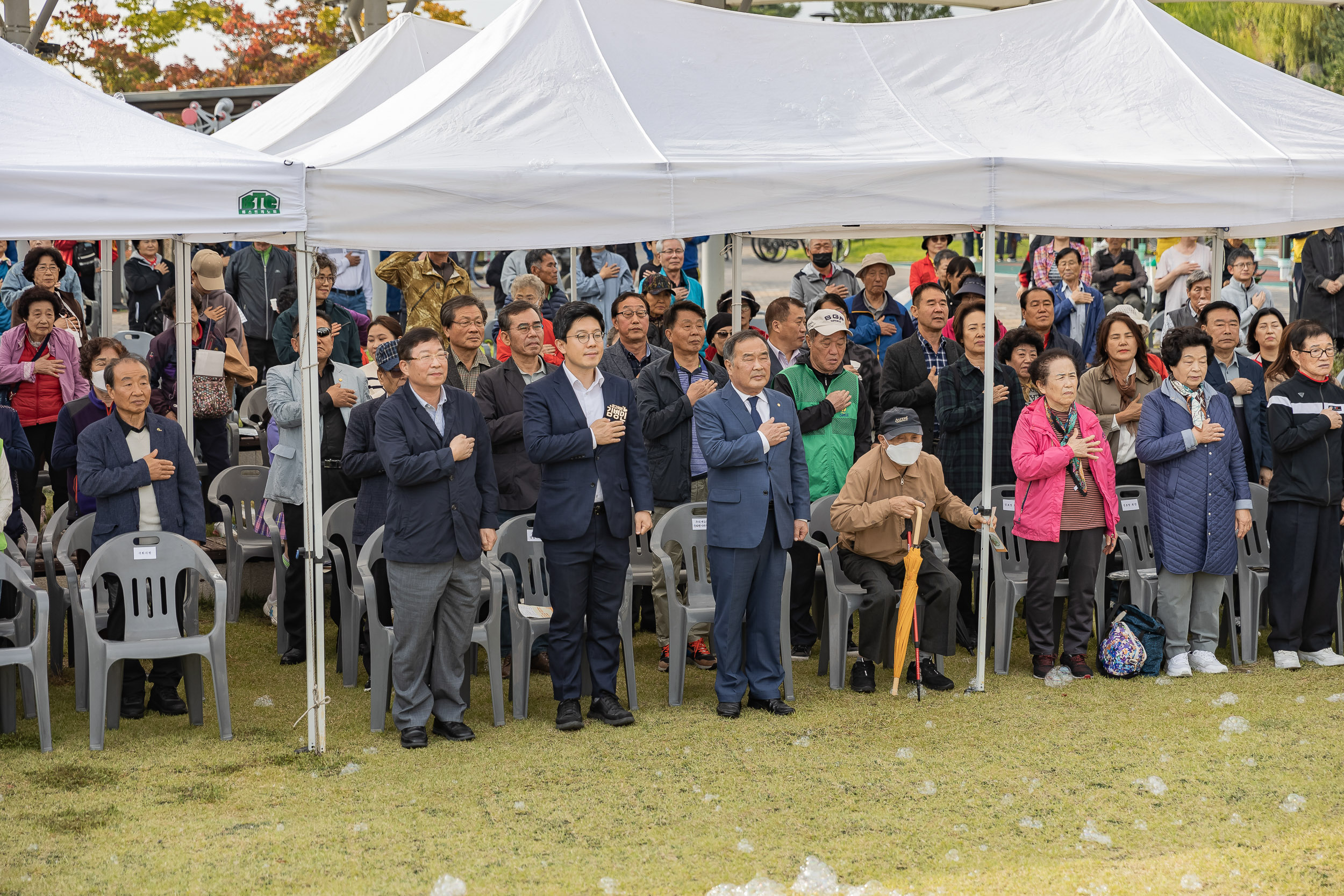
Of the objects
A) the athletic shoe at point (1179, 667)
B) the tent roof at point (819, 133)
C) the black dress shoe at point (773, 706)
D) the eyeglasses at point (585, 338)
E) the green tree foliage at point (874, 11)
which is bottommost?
the black dress shoe at point (773, 706)

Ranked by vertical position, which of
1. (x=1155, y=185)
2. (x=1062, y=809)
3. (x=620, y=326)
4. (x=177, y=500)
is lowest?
(x=1062, y=809)

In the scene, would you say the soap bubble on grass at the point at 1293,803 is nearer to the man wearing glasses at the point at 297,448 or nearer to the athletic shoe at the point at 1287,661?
the athletic shoe at the point at 1287,661

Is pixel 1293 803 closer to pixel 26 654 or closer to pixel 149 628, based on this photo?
pixel 149 628

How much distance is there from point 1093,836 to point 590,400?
8.92 feet

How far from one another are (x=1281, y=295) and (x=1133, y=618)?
727 inches

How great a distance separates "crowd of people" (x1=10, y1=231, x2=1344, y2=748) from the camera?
5809 mm

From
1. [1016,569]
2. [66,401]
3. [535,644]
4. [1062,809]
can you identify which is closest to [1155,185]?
[1016,569]

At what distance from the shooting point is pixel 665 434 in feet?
22.4

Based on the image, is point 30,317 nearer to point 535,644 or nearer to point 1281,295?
point 535,644

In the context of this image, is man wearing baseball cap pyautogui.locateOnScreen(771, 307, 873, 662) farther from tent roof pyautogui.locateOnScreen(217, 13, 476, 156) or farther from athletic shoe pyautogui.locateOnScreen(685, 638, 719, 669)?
tent roof pyautogui.locateOnScreen(217, 13, 476, 156)

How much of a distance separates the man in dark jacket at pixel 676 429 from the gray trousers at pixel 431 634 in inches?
47.2

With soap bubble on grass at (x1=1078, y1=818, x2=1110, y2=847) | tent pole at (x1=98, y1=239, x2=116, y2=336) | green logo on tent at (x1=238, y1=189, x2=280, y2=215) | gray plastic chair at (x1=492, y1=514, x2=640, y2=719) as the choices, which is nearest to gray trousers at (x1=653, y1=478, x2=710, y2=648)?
gray plastic chair at (x1=492, y1=514, x2=640, y2=719)

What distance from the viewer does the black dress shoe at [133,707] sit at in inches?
238

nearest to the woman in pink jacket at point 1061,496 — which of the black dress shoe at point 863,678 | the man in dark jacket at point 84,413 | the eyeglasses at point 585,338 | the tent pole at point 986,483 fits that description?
the tent pole at point 986,483
